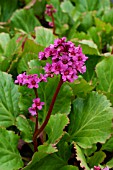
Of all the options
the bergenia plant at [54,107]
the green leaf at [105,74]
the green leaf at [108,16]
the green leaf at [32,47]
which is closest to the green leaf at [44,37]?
the bergenia plant at [54,107]

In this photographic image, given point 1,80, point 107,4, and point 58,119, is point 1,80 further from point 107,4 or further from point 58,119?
point 107,4

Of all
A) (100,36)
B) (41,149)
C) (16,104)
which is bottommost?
(41,149)

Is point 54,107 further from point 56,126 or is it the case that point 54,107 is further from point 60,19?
point 60,19

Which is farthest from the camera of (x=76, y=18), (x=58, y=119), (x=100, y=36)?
(x=76, y=18)

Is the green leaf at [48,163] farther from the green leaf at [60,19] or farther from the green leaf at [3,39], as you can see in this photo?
the green leaf at [60,19]

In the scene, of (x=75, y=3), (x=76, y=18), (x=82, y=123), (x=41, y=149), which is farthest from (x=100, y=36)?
(x=41, y=149)

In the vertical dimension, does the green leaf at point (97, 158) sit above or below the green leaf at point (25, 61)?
below

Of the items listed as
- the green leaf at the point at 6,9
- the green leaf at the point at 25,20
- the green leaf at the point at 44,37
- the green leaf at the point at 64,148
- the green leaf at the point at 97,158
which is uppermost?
the green leaf at the point at 6,9
